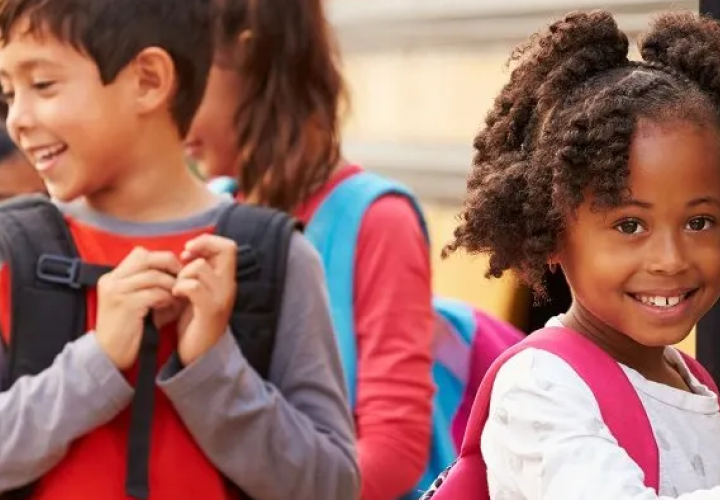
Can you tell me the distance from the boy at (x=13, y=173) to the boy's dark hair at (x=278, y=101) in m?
0.39

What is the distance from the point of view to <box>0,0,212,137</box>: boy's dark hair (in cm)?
245

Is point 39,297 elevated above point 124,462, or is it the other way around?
point 39,297

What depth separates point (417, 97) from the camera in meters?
5.80

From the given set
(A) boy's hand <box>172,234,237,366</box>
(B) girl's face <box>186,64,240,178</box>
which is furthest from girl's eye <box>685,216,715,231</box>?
(B) girl's face <box>186,64,240,178</box>

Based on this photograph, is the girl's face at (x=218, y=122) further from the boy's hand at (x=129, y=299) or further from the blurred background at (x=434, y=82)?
the blurred background at (x=434, y=82)

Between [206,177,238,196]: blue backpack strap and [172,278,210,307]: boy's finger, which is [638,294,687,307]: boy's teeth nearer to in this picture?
[172,278,210,307]: boy's finger

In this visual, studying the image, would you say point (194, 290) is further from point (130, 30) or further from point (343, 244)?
point (343, 244)

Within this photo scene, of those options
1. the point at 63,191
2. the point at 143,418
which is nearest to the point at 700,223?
the point at 143,418

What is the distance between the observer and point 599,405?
1.90 m

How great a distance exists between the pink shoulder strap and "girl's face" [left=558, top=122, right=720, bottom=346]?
63 millimetres

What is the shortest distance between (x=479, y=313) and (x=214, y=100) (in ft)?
2.13

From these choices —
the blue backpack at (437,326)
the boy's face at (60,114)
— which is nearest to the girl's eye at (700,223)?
the boy's face at (60,114)

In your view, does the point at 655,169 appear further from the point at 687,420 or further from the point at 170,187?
the point at 170,187

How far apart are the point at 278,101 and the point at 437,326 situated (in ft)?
1.69
